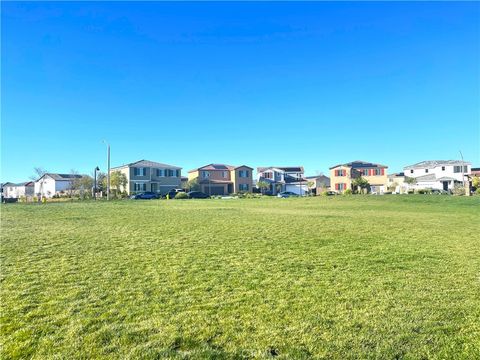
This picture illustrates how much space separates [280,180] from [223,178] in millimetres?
15638

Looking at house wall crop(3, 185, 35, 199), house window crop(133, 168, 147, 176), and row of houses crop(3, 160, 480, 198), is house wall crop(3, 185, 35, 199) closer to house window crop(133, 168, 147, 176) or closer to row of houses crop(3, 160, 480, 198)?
row of houses crop(3, 160, 480, 198)

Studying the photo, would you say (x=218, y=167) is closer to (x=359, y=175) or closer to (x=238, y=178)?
(x=238, y=178)

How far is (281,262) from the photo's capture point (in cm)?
779

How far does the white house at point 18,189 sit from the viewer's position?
94.1 meters

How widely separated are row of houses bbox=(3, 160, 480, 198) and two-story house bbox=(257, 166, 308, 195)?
0.23 metres

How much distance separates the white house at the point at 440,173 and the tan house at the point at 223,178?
36.7 m

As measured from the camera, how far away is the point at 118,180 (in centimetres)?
6025

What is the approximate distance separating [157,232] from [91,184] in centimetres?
5137

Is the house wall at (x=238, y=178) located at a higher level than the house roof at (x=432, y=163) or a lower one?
lower

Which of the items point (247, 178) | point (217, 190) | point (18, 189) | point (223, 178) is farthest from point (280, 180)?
point (18, 189)

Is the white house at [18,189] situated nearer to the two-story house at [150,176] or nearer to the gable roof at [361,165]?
the two-story house at [150,176]

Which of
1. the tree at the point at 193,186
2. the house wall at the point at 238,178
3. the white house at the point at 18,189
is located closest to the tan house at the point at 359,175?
the house wall at the point at 238,178

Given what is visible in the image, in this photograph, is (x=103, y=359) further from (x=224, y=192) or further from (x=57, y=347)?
(x=224, y=192)

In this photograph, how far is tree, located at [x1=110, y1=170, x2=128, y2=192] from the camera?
59609 mm
